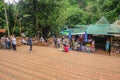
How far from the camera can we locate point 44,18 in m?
24.7

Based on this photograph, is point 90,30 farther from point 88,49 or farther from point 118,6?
point 118,6

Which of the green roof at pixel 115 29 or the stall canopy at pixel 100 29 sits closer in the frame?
the green roof at pixel 115 29

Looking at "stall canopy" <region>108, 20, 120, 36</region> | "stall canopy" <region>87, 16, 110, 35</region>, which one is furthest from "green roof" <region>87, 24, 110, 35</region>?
"stall canopy" <region>108, 20, 120, 36</region>

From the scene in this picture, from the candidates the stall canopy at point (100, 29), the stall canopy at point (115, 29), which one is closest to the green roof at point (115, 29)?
the stall canopy at point (115, 29)

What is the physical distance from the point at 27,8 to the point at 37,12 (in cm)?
148

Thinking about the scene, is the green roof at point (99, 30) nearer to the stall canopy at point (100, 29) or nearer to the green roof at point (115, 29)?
the stall canopy at point (100, 29)

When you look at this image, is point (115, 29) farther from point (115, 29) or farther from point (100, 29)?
point (100, 29)

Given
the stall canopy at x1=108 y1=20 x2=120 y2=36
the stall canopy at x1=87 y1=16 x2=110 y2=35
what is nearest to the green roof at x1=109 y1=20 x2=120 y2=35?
the stall canopy at x1=108 y1=20 x2=120 y2=36

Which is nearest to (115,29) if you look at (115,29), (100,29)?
(115,29)

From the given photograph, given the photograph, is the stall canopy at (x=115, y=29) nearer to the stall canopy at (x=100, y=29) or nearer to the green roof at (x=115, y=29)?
the green roof at (x=115, y=29)

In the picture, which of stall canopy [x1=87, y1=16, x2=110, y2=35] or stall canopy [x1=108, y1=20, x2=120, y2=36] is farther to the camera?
stall canopy [x1=87, y1=16, x2=110, y2=35]

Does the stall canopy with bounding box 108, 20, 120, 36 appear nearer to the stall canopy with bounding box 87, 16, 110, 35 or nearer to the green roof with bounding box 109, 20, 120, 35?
the green roof with bounding box 109, 20, 120, 35

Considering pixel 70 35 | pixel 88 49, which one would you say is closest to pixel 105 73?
pixel 88 49

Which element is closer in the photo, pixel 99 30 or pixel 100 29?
pixel 99 30
